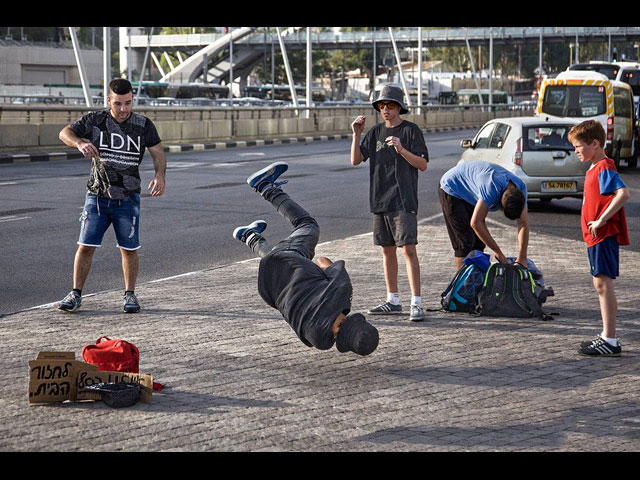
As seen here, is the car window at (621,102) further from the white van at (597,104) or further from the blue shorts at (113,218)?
the blue shorts at (113,218)

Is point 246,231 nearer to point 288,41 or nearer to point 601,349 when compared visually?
point 601,349

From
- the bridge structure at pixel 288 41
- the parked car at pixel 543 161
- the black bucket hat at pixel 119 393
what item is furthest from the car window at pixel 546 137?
the bridge structure at pixel 288 41

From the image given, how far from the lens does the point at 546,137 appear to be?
17.2 meters

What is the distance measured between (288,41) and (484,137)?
356ft

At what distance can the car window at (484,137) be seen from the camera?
17.7 metres

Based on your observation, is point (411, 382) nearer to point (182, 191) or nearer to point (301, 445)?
point (301, 445)

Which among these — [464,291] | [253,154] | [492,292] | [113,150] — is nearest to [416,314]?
[464,291]

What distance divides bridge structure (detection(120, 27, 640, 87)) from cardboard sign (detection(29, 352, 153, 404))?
356ft

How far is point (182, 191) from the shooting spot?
67.0 ft

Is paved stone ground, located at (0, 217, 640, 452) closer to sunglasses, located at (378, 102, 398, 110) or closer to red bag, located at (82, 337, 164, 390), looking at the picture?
red bag, located at (82, 337, 164, 390)

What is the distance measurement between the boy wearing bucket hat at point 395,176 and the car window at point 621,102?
64.0 feet

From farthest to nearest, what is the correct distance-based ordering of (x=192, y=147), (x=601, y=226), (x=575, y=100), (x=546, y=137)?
(x=192, y=147) < (x=575, y=100) < (x=546, y=137) < (x=601, y=226)
